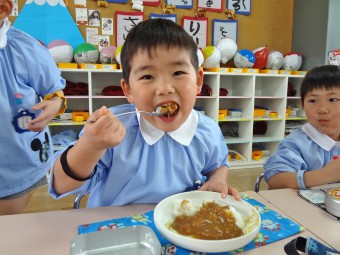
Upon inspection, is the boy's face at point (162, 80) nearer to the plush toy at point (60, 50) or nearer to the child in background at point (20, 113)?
the child in background at point (20, 113)

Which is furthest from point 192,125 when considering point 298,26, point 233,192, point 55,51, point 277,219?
point 298,26

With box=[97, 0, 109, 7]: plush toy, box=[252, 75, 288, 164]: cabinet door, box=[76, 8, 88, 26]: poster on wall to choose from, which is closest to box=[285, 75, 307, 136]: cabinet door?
box=[252, 75, 288, 164]: cabinet door

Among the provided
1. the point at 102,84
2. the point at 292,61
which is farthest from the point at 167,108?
the point at 292,61

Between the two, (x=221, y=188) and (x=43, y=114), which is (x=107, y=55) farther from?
(x=221, y=188)

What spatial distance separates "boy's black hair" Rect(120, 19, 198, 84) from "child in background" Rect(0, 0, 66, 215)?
14.6 inches

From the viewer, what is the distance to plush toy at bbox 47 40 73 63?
298 centimetres

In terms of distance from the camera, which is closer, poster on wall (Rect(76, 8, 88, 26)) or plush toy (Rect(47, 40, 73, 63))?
plush toy (Rect(47, 40, 73, 63))

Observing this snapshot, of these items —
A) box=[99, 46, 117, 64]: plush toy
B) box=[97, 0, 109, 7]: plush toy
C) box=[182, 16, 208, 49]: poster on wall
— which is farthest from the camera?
box=[182, 16, 208, 49]: poster on wall

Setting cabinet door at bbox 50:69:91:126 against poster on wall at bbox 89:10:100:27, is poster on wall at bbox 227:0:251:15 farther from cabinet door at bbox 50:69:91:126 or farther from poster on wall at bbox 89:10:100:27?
cabinet door at bbox 50:69:91:126

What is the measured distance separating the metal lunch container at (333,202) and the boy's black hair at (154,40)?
22.0 inches

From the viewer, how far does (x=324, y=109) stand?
125 cm

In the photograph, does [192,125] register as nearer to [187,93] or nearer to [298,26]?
[187,93]

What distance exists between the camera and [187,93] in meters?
0.85

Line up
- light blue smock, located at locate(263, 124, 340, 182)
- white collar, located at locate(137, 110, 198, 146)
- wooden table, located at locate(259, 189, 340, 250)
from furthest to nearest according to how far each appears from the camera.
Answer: light blue smock, located at locate(263, 124, 340, 182)
white collar, located at locate(137, 110, 198, 146)
wooden table, located at locate(259, 189, 340, 250)
